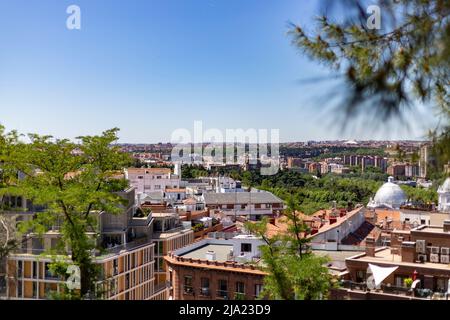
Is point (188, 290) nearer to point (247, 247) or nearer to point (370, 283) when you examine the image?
point (247, 247)

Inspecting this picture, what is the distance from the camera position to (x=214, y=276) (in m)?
16.0

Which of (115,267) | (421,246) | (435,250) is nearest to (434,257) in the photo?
(435,250)

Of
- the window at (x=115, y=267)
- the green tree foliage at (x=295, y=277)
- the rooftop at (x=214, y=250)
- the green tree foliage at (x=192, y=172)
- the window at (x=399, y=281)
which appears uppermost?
the green tree foliage at (x=192, y=172)

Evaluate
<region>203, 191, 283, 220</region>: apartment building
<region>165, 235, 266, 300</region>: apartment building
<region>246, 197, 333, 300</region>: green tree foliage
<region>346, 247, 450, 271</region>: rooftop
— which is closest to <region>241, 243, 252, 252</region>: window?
<region>165, 235, 266, 300</region>: apartment building

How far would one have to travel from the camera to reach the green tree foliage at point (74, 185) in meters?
8.19

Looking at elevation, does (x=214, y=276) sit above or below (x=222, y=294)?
above

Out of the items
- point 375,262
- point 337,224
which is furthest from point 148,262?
point 375,262

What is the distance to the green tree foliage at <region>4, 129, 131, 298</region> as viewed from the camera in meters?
8.19

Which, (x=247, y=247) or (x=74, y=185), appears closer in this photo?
(x=74, y=185)

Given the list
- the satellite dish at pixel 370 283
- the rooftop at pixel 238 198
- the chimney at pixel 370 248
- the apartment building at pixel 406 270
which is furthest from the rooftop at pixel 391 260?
the rooftop at pixel 238 198

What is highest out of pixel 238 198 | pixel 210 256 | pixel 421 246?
pixel 421 246

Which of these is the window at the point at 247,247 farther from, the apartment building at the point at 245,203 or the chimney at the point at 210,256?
the apartment building at the point at 245,203

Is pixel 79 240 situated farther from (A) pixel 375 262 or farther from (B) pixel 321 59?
(A) pixel 375 262

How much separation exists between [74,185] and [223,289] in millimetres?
7535
